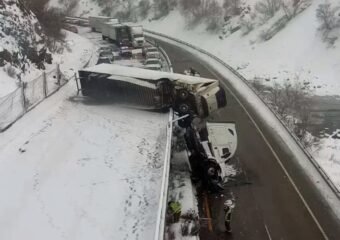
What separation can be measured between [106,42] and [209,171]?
34.3m

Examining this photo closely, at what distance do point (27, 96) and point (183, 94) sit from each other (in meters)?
9.11

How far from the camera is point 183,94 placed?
28.3 meters

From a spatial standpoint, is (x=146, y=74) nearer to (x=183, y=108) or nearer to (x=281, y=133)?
(x=183, y=108)

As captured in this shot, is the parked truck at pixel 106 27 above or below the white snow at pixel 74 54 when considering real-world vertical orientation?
above

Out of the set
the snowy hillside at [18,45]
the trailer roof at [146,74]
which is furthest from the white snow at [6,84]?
the trailer roof at [146,74]

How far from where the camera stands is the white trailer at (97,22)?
182ft

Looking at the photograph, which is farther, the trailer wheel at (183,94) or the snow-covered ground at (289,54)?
the snow-covered ground at (289,54)

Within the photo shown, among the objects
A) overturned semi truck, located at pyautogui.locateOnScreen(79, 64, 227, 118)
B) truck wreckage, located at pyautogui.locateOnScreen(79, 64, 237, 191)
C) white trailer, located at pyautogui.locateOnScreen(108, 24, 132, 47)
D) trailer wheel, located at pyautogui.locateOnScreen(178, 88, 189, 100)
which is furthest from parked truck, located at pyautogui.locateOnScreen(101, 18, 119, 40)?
trailer wheel, located at pyautogui.locateOnScreen(178, 88, 189, 100)

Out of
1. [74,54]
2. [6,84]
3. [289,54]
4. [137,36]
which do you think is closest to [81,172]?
[6,84]

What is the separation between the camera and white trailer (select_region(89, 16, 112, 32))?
55.4 metres

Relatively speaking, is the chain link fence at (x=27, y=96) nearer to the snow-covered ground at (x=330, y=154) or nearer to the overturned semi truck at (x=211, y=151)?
the overturned semi truck at (x=211, y=151)

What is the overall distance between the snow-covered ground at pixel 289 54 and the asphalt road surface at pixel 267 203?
13707 mm

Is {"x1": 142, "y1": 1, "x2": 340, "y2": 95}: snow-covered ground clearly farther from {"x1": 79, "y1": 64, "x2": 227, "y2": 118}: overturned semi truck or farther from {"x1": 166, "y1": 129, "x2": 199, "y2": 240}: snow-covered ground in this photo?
{"x1": 166, "y1": 129, "x2": 199, "y2": 240}: snow-covered ground

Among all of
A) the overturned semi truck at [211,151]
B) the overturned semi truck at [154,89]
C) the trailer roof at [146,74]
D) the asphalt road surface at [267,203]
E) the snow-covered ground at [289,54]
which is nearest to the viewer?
the asphalt road surface at [267,203]
